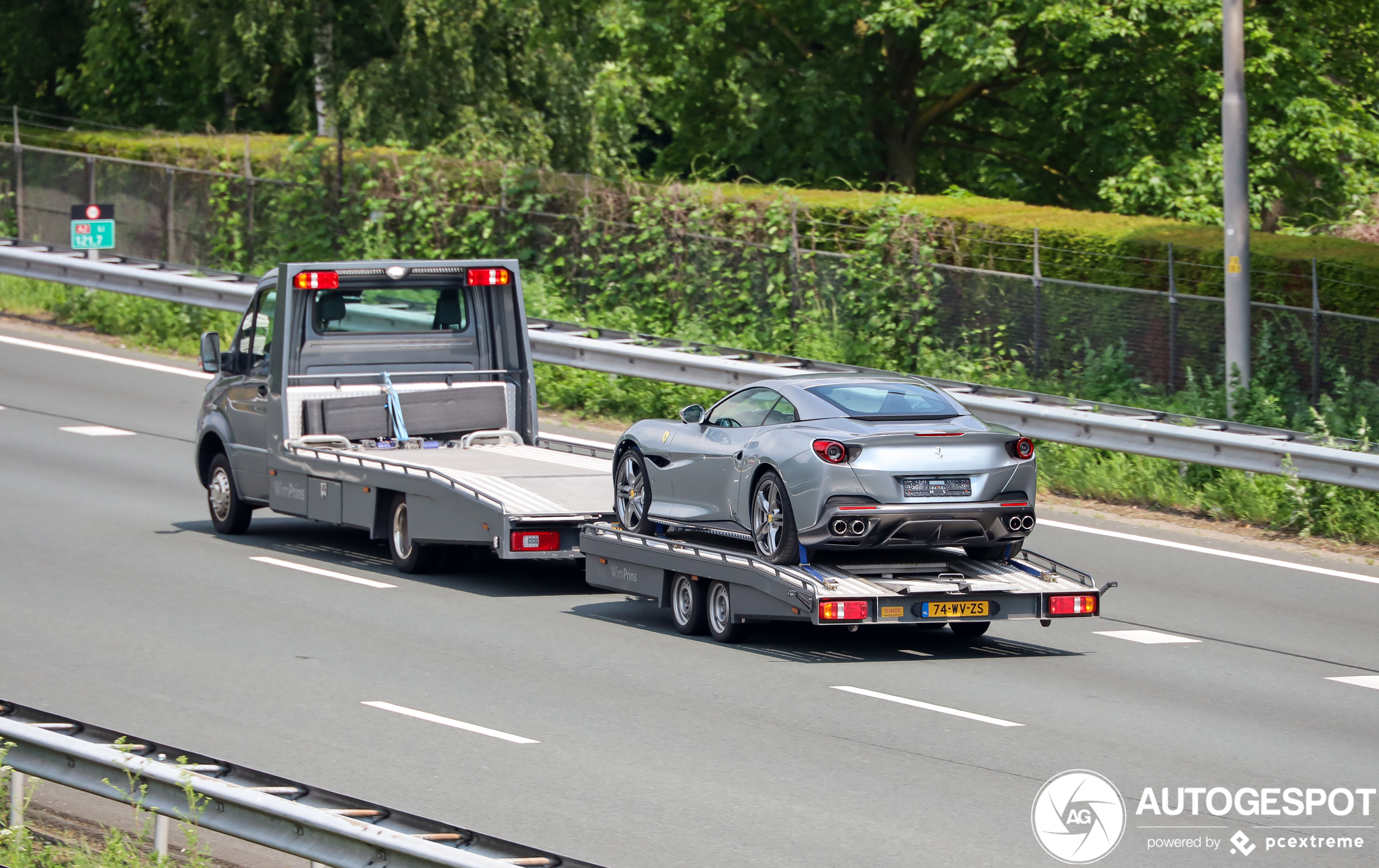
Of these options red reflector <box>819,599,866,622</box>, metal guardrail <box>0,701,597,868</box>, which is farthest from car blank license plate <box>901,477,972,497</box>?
metal guardrail <box>0,701,597,868</box>

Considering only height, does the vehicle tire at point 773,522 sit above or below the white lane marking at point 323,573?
above

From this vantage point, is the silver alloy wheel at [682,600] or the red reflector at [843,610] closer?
the red reflector at [843,610]

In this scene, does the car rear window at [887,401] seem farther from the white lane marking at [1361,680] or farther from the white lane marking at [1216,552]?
the white lane marking at [1216,552]

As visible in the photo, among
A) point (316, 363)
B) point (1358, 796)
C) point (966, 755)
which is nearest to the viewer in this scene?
point (1358, 796)

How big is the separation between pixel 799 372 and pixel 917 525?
864 centimetres

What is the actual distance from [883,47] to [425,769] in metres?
23.7

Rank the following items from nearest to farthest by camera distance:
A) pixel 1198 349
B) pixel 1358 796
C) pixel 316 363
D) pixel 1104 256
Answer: pixel 1358 796
pixel 316 363
pixel 1198 349
pixel 1104 256

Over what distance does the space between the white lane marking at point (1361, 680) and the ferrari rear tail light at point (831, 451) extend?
10.8ft

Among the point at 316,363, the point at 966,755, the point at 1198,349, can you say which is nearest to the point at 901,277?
the point at 1198,349

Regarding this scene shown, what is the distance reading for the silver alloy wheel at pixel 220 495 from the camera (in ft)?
52.4

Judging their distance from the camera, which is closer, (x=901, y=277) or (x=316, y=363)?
(x=316, y=363)

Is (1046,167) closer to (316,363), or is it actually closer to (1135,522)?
(1135,522)

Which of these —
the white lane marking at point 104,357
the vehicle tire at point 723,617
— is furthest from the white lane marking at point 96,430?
the vehicle tire at point 723,617

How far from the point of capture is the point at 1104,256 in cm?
2109
